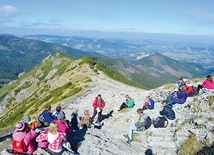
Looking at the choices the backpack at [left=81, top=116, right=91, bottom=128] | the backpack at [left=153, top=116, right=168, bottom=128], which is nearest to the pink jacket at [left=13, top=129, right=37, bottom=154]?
the backpack at [left=81, top=116, right=91, bottom=128]

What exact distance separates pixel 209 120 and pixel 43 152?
48.9ft

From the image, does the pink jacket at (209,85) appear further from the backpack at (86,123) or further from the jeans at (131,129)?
the backpack at (86,123)

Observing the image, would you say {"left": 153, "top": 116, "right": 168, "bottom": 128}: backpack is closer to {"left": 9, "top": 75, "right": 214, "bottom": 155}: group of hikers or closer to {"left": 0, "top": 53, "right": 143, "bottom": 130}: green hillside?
{"left": 9, "top": 75, "right": 214, "bottom": 155}: group of hikers

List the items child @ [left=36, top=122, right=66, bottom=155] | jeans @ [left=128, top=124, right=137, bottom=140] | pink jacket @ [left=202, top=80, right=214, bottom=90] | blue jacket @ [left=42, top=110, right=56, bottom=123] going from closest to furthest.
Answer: child @ [left=36, top=122, right=66, bottom=155] → jeans @ [left=128, top=124, right=137, bottom=140] → blue jacket @ [left=42, top=110, right=56, bottom=123] → pink jacket @ [left=202, top=80, right=214, bottom=90]

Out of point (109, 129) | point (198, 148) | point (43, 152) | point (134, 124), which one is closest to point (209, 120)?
point (198, 148)

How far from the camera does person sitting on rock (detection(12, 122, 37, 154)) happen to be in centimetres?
1622

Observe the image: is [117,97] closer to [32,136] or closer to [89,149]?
[89,149]

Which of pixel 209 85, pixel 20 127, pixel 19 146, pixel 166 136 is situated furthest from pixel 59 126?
pixel 209 85

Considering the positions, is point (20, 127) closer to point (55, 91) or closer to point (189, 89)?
point (189, 89)

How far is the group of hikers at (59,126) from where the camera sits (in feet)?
54.1

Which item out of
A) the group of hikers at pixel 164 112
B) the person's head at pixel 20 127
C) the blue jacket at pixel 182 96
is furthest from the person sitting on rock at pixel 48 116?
the blue jacket at pixel 182 96

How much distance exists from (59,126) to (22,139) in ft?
14.1

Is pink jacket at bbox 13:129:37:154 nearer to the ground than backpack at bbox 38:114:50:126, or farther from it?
farther from it

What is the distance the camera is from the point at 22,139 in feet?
53.7
